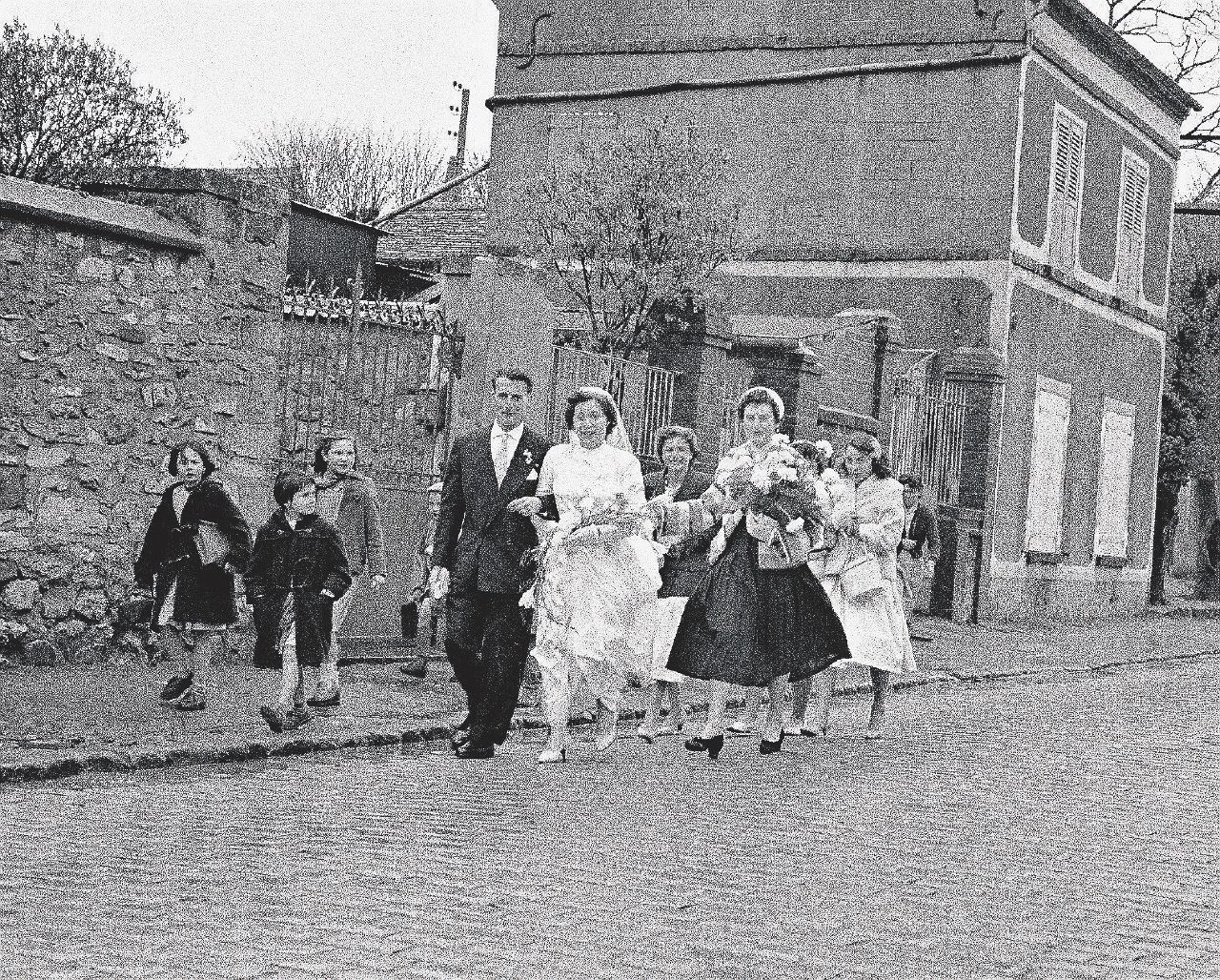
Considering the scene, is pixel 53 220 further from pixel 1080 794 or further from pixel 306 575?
pixel 1080 794

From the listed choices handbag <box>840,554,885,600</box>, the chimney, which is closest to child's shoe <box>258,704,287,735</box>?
handbag <box>840,554,885,600</box>

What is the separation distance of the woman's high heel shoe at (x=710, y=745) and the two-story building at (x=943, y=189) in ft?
34.1

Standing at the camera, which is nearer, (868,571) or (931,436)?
(868,571)

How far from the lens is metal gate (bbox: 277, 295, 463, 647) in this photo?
45.5ft

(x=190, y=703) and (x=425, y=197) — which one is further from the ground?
(x=425, y=197)

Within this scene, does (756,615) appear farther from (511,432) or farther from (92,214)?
(92,214)

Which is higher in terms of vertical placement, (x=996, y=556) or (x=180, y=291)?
(x=180, y=291)

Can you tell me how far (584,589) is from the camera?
1000 centimetres

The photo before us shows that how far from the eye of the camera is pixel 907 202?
23.8m

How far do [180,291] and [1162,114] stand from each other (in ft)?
64.8

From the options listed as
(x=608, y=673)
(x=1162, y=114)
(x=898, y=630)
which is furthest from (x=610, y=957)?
(x=1162, y=114)

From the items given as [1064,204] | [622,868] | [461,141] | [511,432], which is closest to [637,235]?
[1064,204]

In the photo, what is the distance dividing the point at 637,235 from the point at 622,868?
13.5 m

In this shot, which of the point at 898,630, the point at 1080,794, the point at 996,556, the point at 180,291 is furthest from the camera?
the point at 996,556
